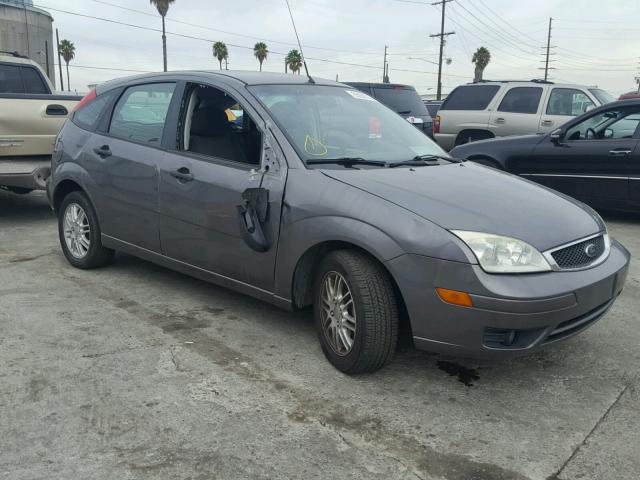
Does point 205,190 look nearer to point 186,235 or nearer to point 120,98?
point 186,235

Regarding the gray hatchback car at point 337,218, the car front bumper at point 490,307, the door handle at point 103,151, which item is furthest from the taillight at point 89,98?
the car front bumper at point 490,307

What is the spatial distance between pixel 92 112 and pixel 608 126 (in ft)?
19.1

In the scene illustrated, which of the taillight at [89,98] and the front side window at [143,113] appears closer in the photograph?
the front side window at [143,113]

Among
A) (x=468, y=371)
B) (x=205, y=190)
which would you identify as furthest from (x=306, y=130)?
(x=468, y=371)

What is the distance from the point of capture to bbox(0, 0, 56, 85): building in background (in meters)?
54.9

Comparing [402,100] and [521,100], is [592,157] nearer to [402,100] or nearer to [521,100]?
[521,100]

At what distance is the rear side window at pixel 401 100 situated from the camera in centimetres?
1175

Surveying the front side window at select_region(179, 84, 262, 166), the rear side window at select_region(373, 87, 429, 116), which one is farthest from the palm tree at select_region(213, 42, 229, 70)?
the front side window at select_region(179, 84, 262, 166)

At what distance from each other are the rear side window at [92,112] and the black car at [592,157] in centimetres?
507

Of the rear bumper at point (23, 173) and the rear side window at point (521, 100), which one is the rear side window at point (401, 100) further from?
the rear bumper at point (23, 173)

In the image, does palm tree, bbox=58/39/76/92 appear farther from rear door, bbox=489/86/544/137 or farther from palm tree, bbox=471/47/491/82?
rear door, bbox=489/86/544/137

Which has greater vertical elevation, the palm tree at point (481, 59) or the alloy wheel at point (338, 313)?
the palm tree at point (481, 59)

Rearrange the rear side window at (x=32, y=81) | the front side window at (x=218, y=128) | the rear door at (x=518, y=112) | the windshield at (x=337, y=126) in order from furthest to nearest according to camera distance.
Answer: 1. the rear door at (x=518, y=112)
2. the rear side window at (x=32, y=81)
3. the front side window at (x=218, y=128)
4. the windshield at (x=337, y=126)

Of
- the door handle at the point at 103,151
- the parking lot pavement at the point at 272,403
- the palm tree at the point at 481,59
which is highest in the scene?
the palm tree at the point at 481,59
